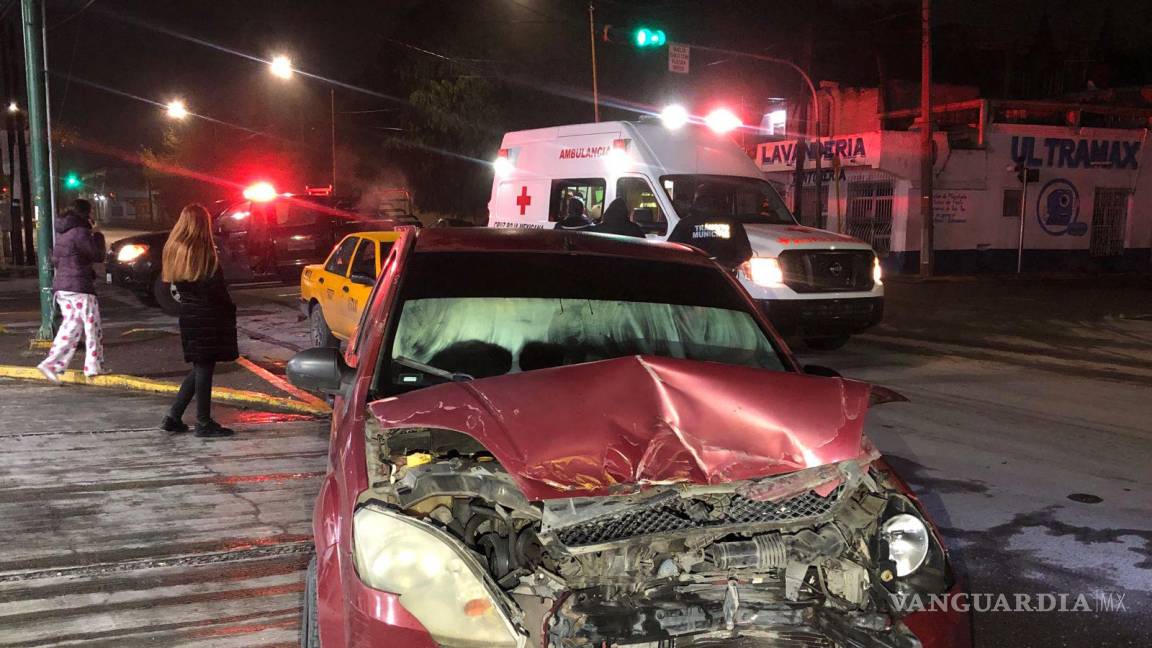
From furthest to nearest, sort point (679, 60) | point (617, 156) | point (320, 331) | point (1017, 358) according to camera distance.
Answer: point (679, 60)
point (617, 156)
point (1017, 358)
point (320, 331)

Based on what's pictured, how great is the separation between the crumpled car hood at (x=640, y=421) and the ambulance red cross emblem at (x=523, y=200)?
1150cm

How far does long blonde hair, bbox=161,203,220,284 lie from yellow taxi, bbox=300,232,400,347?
86.9 inches

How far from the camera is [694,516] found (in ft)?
8.99

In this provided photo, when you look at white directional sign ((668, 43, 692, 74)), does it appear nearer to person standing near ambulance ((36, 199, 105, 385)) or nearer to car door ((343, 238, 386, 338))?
car door ((343, 238, 386, 338))

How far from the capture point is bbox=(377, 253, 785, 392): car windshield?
4.05 m

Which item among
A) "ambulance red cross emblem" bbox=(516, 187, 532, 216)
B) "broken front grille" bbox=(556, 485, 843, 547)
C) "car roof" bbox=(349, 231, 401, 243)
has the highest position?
"ambulance red cross emblem" bbox=(516, 187, 532, 216)

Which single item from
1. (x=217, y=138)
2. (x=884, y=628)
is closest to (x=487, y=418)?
(x=884, y=628)

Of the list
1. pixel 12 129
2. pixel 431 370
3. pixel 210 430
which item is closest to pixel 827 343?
pixel 210 430

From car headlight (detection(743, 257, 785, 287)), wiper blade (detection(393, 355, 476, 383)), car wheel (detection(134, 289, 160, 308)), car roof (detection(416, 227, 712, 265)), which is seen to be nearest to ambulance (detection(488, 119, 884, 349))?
car headlight (detection(743, 257, 785, 287))

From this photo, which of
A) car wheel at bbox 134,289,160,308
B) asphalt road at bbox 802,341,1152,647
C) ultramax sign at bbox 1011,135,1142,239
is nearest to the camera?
asphalt road at bbox 802,341,1152,647

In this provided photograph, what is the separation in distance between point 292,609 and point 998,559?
3457 mm

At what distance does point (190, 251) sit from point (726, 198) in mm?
7166

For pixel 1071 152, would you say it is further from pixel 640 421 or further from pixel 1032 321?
pixel 640 421

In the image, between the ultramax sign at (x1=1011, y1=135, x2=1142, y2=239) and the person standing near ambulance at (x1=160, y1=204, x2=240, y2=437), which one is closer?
the person standing near ambulance at (x1=160, y1=204, x2=240, y2=437)
